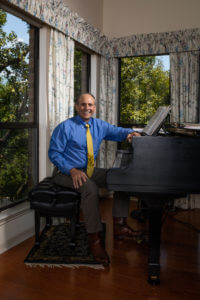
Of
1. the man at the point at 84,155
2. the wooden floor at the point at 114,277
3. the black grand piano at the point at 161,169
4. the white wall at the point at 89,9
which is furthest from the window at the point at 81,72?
the black grand piano at the point at 161,169

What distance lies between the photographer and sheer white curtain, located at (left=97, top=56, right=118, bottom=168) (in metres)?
4.63

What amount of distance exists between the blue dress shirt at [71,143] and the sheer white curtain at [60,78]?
1.29 ft

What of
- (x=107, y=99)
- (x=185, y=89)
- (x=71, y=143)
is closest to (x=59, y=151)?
(x=71, y=143)

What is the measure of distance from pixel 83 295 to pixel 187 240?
141cm

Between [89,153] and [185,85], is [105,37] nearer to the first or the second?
[185,85]

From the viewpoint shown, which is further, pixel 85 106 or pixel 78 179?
pixel 85 106

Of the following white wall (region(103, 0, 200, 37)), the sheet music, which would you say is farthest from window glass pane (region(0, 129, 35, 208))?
white wall (region(103, 0, 200, 37))

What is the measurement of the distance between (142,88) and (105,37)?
958 mm

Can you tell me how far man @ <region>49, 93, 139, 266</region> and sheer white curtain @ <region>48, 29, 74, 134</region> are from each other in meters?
0.35

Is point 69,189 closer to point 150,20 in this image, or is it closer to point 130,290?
Answer: point 130,290

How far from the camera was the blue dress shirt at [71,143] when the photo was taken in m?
2.72

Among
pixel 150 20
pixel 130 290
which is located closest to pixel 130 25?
pixel 150 20

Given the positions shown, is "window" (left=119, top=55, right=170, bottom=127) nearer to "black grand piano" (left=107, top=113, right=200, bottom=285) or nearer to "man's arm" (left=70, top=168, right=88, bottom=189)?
"man's arm" (left=70, top=168, right=88, bottom=189)

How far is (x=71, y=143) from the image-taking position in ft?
9.46
